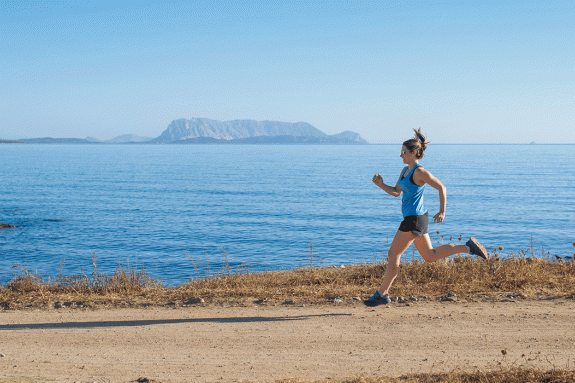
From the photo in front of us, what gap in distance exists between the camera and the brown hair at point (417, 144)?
21.6 ft

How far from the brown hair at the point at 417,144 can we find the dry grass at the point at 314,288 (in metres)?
2.42

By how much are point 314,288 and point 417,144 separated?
10.2ft

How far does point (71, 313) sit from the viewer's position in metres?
7.25

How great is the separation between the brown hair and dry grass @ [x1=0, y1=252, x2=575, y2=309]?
2416 millimetres

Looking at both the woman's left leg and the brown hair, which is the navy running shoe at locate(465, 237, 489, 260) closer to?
the woman's left leg

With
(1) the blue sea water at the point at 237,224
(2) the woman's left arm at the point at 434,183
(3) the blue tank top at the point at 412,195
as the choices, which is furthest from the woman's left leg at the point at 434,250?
(1) the blue sea water at the point at 237,224

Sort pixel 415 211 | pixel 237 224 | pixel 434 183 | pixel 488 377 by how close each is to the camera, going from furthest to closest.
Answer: pixel 237 224 < pixel 415 211 < pixel 434 183 < pixel 488 377

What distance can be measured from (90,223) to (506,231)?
25.5 m

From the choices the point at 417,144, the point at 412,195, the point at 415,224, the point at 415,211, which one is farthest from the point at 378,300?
the point at 417,144

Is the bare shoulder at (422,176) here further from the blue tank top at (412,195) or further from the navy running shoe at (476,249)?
the navy running shoe at (476,249)

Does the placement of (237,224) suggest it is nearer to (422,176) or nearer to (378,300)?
(378,300)

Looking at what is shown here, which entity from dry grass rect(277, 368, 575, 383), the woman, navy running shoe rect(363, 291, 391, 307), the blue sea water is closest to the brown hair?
the woman

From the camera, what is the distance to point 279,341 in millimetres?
5926

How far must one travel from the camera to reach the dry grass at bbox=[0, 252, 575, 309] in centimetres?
770
